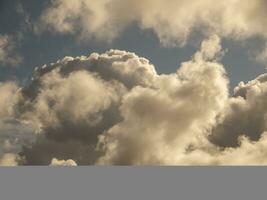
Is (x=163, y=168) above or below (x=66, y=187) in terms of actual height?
above

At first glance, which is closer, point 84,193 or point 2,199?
point 2,199

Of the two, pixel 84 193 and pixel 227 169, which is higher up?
pixel 227 169

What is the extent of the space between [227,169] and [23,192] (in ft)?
383

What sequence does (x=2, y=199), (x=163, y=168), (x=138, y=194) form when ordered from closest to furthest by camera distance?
(x=2, y=199)
(x=138, y=194)
(x=163, y=168)

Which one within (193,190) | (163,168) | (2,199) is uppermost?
(163,168)

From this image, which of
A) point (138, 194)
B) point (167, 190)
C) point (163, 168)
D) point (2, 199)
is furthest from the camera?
point (163, 168)

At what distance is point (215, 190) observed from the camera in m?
103

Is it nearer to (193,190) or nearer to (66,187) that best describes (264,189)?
(193,190)

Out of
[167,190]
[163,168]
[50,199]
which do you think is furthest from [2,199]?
[163,168]

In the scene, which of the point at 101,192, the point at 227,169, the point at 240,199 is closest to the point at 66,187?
the point at 101,192

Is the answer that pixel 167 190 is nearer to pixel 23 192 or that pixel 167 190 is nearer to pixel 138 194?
pixel 138 194

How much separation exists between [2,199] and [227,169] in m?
128

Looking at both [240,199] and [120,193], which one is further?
[120,193]

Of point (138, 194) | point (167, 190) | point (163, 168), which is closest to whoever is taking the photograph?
point (138, 194)
